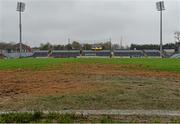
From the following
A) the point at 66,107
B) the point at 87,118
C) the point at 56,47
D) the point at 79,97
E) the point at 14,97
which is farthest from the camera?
the point at 56,47

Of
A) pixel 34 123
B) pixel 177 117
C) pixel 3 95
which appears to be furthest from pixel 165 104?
pixel 3 95

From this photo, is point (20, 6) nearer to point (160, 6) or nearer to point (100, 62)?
point (160, 6)

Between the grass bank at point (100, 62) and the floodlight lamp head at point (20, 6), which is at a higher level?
the floodlight lamp head at point (20, 6)

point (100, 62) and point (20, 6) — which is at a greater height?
point (20, 6)

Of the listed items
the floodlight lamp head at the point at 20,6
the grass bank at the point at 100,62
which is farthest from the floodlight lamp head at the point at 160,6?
the grass bank at the point at 100,62

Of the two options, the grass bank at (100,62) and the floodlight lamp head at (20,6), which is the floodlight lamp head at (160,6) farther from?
the grass bank at (100,62)

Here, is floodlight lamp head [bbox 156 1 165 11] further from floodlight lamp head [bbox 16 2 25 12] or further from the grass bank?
the grass bank

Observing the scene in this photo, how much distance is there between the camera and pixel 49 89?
51.6ft

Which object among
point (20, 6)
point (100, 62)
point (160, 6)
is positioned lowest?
point (100, 62)

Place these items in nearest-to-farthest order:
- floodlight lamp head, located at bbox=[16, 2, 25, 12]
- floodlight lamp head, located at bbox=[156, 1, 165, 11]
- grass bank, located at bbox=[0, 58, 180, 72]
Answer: grass bank, located at bbox=[0, 58, 180, 72]
floodlight lamp head, located at bbox=[156, 1, 165, 11]
floodlight lamp head, located at bbox=[16, 2, 25, 12]

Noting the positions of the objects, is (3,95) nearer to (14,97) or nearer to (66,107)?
(14,97)

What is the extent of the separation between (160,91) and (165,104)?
2422 millimetres

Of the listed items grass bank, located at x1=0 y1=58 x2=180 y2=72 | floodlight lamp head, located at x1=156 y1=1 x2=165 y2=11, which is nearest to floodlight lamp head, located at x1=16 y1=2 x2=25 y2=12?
floodlight lamp head, located at x1=156 y1=1 x2=165 y2=11

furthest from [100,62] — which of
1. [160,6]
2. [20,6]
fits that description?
[20,6]
